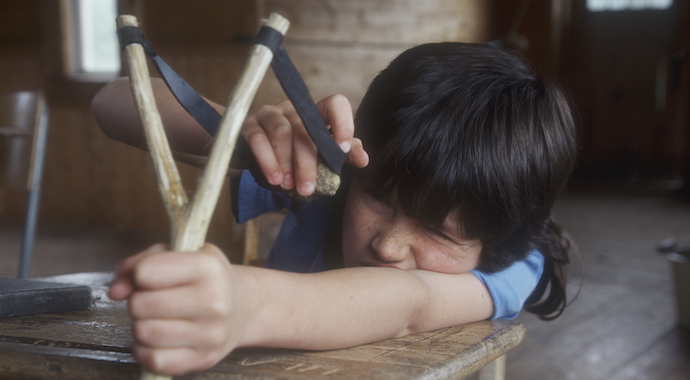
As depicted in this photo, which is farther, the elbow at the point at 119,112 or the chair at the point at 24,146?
the chair at the point at 24,146

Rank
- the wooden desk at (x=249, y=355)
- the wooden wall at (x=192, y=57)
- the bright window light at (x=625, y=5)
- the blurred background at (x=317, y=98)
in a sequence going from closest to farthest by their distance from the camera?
1. the wooden desk at (x=249, y=355)
2. the blurred background at (x=317, y=98)
3. the wooden wall at (x=192, y=57)
4. the bright window light at (x=625, y=5)

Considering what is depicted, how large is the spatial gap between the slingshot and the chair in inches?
51.7

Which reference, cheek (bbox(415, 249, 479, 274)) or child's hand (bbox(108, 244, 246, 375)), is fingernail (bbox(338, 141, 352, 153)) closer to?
child's hand (bbox(108, 244, 246, 375))

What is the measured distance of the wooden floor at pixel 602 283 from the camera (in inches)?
83.3

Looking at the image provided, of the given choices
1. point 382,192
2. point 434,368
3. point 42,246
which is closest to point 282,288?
point 434,368

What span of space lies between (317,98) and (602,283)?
1.95 m

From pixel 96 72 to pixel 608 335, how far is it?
392cm

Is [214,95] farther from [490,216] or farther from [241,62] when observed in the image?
[490,216]

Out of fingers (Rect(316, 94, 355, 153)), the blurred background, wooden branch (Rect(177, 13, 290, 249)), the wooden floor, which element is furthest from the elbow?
the wooden floor

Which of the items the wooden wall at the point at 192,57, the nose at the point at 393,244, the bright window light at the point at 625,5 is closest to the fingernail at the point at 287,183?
the nose at the point at 393,244

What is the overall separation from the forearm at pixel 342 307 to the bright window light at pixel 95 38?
419 cm

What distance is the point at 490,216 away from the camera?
798 mm

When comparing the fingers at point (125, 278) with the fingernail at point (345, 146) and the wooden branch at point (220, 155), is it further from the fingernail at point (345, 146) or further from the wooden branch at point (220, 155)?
the fingernail at point (345, 146)

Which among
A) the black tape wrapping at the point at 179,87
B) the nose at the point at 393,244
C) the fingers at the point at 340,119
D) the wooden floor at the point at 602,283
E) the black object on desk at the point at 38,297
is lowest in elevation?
the wooden floor at the point at 602,283
